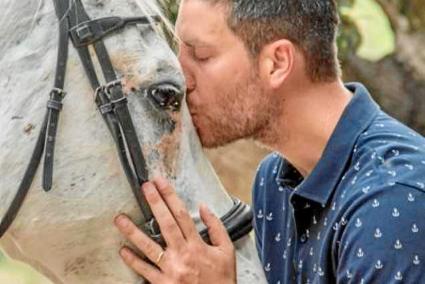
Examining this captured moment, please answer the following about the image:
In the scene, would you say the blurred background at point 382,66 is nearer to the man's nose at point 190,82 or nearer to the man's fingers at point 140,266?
the man's nose at point 190,82

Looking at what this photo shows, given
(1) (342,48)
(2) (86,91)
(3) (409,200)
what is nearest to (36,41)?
(2) (86,91)

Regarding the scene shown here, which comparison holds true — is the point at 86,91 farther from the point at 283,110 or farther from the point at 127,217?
the point at 283,110

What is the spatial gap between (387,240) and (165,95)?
512 mm

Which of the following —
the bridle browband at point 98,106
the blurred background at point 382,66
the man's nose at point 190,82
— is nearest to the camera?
the bridle browband at point 98,106

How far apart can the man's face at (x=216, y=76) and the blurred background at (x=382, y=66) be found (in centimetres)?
244

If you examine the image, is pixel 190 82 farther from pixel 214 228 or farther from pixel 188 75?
pixel 214 228

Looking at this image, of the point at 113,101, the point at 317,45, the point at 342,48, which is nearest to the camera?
the point at 113,101

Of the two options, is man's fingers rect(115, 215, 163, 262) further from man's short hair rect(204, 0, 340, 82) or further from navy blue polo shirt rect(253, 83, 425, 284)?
man's short hair rect(204, 0, 340, 82)

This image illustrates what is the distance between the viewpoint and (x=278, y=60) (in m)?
2.33

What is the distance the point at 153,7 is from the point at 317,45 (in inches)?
15.4

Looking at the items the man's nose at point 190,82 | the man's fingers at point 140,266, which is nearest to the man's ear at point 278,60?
the man's nose at point 190,82

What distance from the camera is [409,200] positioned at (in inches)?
83.0

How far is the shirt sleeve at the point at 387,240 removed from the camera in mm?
2068

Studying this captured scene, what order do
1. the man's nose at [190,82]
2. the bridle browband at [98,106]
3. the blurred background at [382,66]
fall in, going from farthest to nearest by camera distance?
1. the blurred background at [382,66]
2. the man's nose at [190,82]
3. the bridle browband at [98,106]
